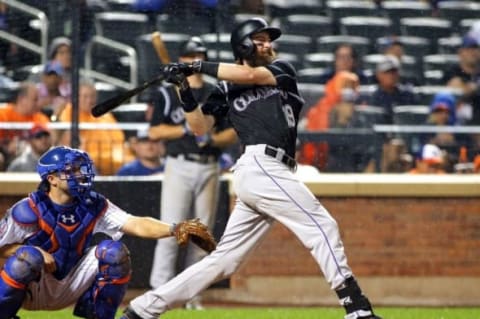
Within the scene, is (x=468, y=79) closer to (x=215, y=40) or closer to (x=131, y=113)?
(x=215, y=40)

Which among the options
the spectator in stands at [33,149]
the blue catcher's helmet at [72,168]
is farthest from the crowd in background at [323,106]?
the blue catcher's helmet at [72,168]

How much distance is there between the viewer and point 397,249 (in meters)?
10.7

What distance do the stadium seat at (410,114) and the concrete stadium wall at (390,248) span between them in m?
0.53

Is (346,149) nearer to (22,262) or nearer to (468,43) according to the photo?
(468,43)

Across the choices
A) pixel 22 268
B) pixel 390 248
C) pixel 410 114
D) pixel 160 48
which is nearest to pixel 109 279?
pixel 22 268

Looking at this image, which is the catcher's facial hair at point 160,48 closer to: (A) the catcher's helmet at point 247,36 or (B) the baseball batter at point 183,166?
(B) the baseball batter at point 183,166

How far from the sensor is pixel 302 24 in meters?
11.3

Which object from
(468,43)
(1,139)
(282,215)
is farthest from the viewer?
(468,43)

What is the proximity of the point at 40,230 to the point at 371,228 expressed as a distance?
14.5 ft

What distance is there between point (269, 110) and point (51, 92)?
379cm

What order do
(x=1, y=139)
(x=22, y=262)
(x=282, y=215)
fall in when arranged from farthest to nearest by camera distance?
1. (x=1, y=139)
2. (x=282, y=215)
3. (x=22, y=262)

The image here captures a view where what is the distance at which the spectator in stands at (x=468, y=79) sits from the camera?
1113 centimetres

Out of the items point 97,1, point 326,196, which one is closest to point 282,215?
point 326,196

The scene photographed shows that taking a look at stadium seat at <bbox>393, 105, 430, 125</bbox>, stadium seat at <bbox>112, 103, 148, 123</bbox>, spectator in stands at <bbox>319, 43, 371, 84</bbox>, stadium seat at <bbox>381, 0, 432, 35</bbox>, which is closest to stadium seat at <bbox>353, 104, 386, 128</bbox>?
stadium seat at <bbox>393, 105, 430, 125</bbox>
